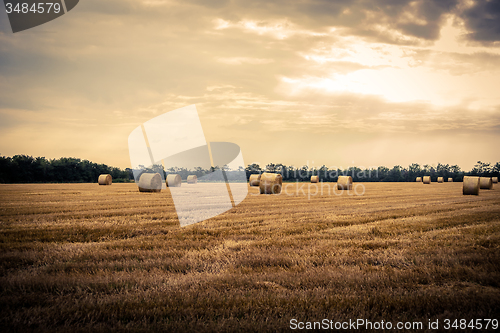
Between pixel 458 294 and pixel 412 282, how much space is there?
1.99 ft

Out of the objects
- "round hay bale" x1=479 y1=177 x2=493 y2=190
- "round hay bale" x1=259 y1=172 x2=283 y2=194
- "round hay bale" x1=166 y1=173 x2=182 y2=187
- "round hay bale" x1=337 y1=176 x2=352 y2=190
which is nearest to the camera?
→ "round hay bale" x1=259 y1=172 x2=283 y2=194

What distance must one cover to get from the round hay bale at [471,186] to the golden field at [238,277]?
2038cm

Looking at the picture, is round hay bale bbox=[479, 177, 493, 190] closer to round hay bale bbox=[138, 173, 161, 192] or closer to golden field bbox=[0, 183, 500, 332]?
golden field bbox=[0, 183, 500, 332]

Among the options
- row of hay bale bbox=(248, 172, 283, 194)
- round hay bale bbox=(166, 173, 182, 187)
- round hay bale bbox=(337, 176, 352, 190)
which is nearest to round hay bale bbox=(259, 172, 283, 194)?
row of hay bale bbox=(248, 172, 283, 194)

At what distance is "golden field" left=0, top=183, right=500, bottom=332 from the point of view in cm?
341

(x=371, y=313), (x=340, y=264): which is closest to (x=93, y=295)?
(x=371, y=313)

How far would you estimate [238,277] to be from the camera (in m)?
4.60

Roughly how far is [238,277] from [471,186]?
2790 centimetres

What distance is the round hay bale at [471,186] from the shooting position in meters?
25.1

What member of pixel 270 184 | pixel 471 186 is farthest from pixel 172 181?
pixel 471 186

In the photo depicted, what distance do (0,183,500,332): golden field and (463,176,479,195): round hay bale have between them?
803 inches

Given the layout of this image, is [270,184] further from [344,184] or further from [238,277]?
[238,277]

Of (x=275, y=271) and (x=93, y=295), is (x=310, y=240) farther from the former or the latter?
(x=93, y=295)

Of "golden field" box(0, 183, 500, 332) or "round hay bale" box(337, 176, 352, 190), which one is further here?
"round hay bale" box(337, 176, 352, 190)
